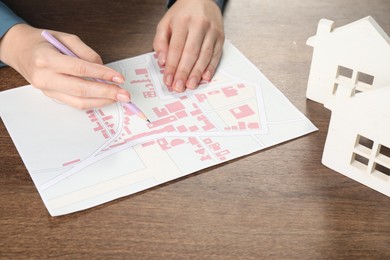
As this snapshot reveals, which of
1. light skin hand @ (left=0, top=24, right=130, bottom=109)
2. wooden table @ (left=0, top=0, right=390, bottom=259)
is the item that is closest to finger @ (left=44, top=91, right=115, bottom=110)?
light skin hand @ (left=0, top=24, right=130, bottom=109)

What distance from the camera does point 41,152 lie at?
2.54 ft

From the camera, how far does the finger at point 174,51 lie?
921 millimetres

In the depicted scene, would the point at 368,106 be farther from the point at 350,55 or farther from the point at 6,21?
the point at 6,21

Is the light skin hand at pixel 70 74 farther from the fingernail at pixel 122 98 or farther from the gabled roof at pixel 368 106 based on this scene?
the gabled roof at pixel 368 106

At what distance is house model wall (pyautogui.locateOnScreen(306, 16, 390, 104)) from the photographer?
0.76 metres

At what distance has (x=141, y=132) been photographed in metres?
0.81

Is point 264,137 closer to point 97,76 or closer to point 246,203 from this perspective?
point 246,203

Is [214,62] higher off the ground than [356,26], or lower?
→ lower

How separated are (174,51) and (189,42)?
0.03 metres

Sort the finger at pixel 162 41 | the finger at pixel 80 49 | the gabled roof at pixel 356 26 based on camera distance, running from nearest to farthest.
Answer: the gabled roof at pixel 356 26, the finger at pixel 80 49, the finger at pixel 162 41

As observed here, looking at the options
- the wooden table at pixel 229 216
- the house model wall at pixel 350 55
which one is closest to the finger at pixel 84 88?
the wooden table at pixel 229 216

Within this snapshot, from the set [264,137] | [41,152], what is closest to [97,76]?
[41,152]

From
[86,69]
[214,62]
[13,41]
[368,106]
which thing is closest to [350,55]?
[368,106]

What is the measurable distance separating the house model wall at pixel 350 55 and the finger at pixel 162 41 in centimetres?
27
